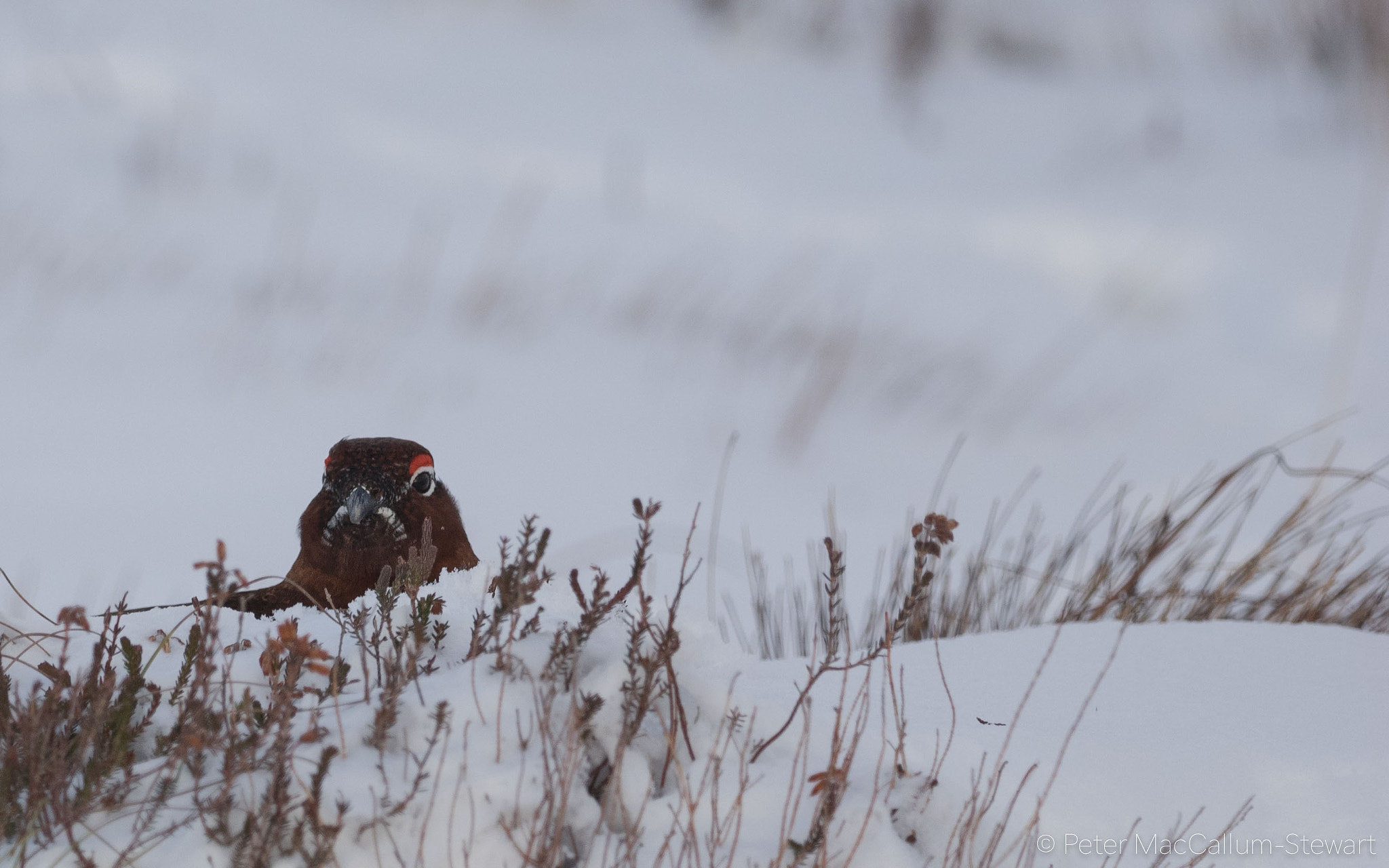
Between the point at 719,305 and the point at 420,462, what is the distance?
7.77m

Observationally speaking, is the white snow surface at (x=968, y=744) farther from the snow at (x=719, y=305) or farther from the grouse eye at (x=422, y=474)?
the grouse eye at (x=422, y=474)

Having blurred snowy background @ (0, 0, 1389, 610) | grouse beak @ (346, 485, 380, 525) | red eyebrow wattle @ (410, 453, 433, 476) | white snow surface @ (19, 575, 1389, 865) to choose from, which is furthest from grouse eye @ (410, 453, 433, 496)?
blurred snowy background @ (0, 0, 1389, 610)

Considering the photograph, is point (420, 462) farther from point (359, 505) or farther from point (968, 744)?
point (968, 744)

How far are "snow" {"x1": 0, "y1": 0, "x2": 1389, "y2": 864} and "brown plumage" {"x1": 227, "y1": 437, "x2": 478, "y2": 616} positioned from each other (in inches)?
15.5

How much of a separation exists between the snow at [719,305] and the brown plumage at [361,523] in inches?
15.5

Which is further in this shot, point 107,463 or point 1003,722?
point 107,463

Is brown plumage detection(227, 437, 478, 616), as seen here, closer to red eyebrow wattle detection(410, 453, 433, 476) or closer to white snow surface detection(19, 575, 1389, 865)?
red eyebrow wattle detection(410, 453, 433, 476)

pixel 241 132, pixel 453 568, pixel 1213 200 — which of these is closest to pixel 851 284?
pixel 1213 200

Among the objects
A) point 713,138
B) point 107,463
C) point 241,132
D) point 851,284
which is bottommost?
point 107,463

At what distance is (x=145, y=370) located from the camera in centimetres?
866

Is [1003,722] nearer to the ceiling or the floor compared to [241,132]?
nearer to the floor

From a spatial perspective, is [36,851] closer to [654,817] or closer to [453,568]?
[654,817]

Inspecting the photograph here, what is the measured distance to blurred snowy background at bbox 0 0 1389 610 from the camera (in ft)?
26.8

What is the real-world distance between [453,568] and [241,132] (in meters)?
10.8
